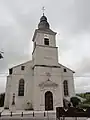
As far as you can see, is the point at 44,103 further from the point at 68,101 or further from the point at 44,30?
the point at 44,30

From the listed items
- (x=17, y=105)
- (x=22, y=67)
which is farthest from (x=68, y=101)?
(x=22, y=67)

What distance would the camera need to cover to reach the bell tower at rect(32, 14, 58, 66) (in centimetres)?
1890

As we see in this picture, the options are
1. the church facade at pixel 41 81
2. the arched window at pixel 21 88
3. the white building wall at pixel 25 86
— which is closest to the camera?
the church facade at pixel 41 81

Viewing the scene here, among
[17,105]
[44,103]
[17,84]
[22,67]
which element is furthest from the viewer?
[22,67]

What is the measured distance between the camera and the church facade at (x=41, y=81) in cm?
1692

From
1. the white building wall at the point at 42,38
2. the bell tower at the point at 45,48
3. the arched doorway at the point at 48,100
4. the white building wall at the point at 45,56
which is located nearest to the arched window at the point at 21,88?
the bell tower at the point at 45,48

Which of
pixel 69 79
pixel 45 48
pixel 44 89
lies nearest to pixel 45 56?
pixel 45 48

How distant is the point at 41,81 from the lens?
17484mm

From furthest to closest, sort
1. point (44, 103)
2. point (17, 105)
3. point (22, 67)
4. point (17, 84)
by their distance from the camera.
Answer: point (22, 67)
point (17, 84)
point (17, 105)
point (44, 103)

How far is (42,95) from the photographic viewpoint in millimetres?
16781

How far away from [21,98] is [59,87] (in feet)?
20.6

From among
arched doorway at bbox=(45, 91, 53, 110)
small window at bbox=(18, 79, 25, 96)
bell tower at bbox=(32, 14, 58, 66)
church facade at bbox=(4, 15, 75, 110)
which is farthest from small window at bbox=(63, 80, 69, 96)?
small window at bbox=(18, 79, 25, 96)

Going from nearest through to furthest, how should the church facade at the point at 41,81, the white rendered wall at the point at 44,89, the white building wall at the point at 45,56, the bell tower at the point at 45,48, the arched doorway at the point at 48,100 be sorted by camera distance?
1. the white rendered wall at the point at 44,89
2. the arched doorway at the point at 48,100
3. the church facade at the point at 41,81
4. the white building wall at the point at 45,56
5. the bell tower at the point at 45,48

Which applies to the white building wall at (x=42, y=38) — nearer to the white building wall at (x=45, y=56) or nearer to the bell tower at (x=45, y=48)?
the bell tower at (x=45, y=48)
